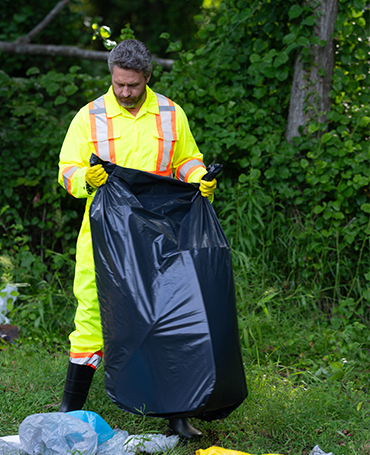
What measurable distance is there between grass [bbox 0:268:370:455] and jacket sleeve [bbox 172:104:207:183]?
1.15 meters

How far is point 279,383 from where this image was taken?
2.79 metres

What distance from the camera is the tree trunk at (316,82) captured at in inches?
148

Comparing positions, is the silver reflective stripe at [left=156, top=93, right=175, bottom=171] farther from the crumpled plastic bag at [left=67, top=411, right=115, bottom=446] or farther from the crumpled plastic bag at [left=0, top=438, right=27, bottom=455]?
the crumpled plastic bag at [left=0, top=438, right=27, bottom=455]

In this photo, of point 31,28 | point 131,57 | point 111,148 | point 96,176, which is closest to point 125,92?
point 131,57

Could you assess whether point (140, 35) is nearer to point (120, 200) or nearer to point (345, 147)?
point (345, 147)

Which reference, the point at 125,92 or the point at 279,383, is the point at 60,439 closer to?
the point at 279,383

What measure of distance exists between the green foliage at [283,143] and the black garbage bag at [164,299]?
1589 millimetres

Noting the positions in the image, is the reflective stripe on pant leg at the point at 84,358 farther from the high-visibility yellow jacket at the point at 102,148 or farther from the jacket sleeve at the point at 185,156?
the jacket sleeve at the point at 185,156

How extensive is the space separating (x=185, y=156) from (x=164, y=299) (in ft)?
2.83

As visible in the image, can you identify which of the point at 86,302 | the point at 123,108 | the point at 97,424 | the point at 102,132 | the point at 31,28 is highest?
the point at 31,28

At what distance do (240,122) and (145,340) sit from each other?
7.86ft

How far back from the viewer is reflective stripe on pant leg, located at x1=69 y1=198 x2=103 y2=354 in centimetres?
230

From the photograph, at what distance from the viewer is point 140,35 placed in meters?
11.9

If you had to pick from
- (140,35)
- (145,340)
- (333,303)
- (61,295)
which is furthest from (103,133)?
(140,35)
